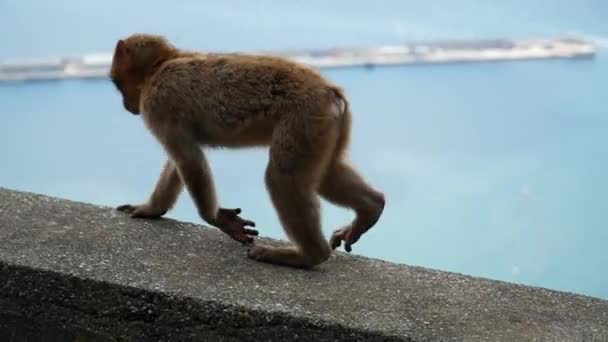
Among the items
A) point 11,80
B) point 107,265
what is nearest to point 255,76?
point 107,265

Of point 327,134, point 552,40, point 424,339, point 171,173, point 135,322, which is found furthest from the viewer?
point 552,40

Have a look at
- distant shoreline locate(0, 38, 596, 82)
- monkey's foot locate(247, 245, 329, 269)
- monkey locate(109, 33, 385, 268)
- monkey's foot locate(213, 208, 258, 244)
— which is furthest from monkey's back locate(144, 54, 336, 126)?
distant shoreline locate(0, 38, 596, 82)

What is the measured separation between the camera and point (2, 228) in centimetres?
260

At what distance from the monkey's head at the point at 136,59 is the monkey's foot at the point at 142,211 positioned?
13.5 inches

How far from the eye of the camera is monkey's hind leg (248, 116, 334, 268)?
8.09 feet

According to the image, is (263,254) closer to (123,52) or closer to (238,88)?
(238,88)

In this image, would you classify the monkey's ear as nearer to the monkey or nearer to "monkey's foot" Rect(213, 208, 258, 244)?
the monkey

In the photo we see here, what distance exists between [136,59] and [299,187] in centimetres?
77

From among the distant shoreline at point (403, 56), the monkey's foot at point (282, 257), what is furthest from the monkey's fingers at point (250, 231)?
the distant shoreline at point (403, 56)

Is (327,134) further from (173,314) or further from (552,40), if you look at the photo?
(552,40)

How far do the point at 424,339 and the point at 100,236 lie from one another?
1.06 metres

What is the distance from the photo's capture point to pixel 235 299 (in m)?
2.18

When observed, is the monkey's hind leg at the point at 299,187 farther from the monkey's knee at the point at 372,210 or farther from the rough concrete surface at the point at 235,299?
the monkey's knee at the point at 372,210

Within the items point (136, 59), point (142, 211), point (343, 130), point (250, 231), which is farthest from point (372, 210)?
point (136, 59)
